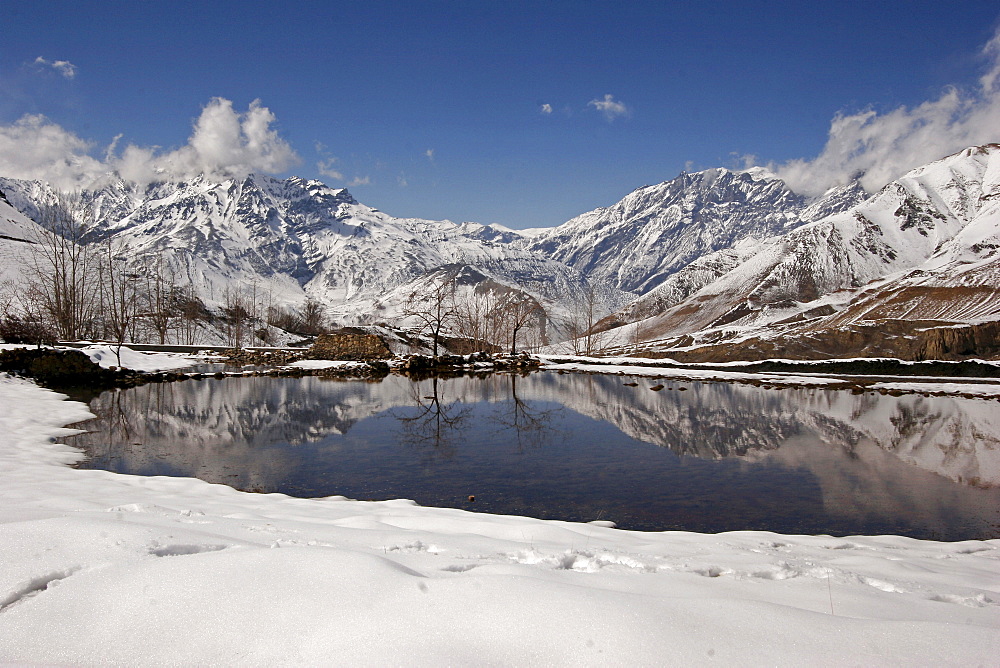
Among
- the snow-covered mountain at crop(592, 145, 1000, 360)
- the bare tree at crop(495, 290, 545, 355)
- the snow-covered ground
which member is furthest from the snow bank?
the snow-covered mountain at crop(592, 145, 1000, 360)

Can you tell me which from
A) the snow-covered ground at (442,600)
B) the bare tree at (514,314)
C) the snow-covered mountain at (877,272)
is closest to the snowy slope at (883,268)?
the snow-covered mountain at (877,272)

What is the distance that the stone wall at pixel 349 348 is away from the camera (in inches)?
2111

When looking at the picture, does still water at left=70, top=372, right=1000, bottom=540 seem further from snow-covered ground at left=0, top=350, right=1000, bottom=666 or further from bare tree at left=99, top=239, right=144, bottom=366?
bare tree at left=99, top=239, right=144, bottom=366

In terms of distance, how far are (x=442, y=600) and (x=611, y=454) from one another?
36.0ft

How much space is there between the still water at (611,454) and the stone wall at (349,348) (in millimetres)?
27179

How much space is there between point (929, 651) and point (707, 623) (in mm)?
1226

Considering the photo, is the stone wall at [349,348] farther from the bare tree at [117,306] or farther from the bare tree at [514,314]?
the bare tree at [117,306]

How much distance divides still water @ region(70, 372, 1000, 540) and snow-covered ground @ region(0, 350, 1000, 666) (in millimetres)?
3140

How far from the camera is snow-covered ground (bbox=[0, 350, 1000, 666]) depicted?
11.0ft

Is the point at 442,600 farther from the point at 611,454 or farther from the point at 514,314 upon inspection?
the point at 514,314

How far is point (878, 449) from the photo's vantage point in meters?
15.4

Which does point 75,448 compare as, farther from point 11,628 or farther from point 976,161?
point 976,161

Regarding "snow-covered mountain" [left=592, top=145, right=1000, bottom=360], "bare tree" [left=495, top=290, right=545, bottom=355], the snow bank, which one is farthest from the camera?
"snow-covered mountain" [left=592, top=145, right=1000, bottom=360]

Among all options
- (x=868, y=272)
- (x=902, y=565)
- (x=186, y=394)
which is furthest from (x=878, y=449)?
(x=868, y=272)
